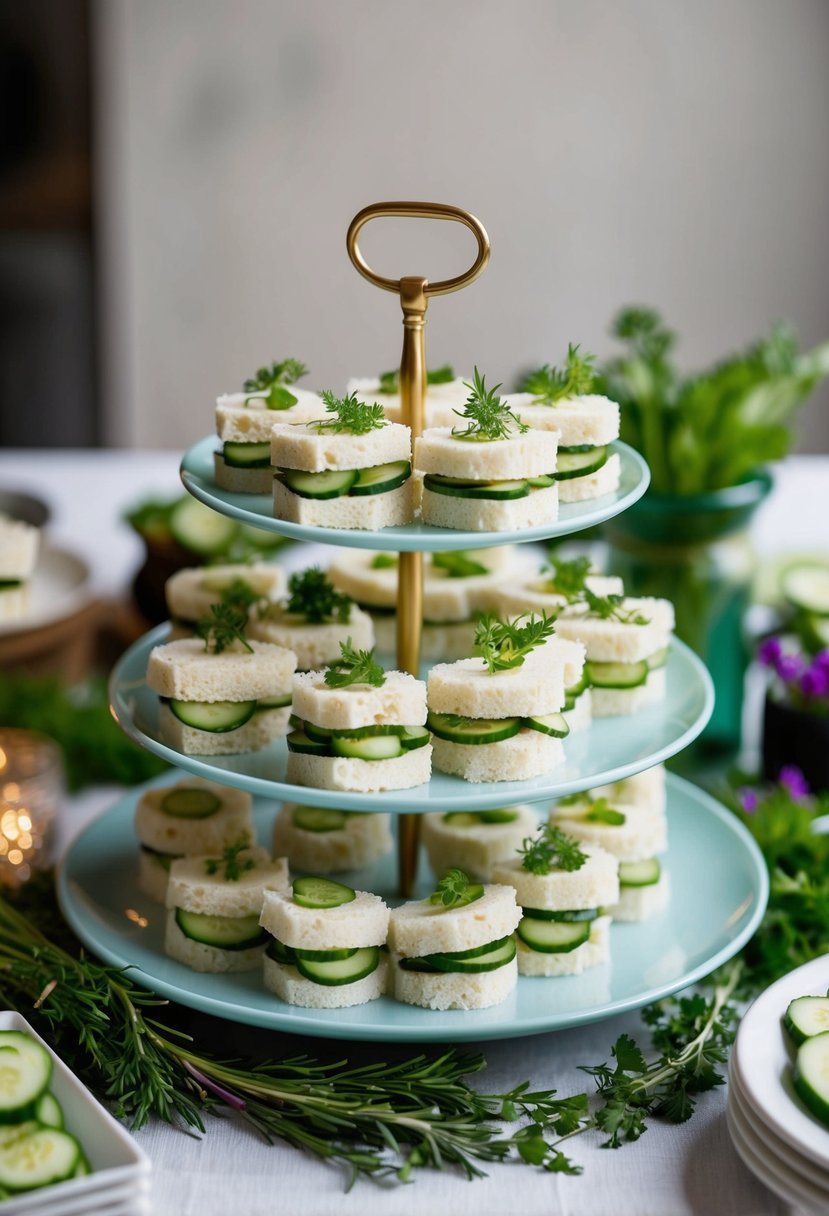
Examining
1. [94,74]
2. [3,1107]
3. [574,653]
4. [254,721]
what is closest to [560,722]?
[574,653]

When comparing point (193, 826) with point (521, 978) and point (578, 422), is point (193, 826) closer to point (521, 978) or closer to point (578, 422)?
point (521, 978)

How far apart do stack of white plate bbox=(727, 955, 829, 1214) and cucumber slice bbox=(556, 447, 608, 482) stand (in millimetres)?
745

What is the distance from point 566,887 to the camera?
205 centimetres

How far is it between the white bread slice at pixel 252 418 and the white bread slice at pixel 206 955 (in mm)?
687

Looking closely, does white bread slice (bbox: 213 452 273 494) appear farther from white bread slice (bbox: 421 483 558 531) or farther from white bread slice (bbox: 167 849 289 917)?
white bread slice (bbox: 167 849 289 917)

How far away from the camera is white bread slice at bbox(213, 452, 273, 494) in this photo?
2.04m

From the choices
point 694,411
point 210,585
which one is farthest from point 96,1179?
point 694,411

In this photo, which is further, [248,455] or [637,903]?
[637,903]

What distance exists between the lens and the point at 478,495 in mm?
1845

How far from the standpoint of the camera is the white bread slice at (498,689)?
196 centimetres

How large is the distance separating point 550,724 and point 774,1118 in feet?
1.92

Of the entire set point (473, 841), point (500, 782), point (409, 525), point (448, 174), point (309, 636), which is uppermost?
point (448, 174)

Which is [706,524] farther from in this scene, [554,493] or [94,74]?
[94,74]

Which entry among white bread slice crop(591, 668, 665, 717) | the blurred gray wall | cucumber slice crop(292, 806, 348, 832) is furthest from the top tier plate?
the blurred gray wall
